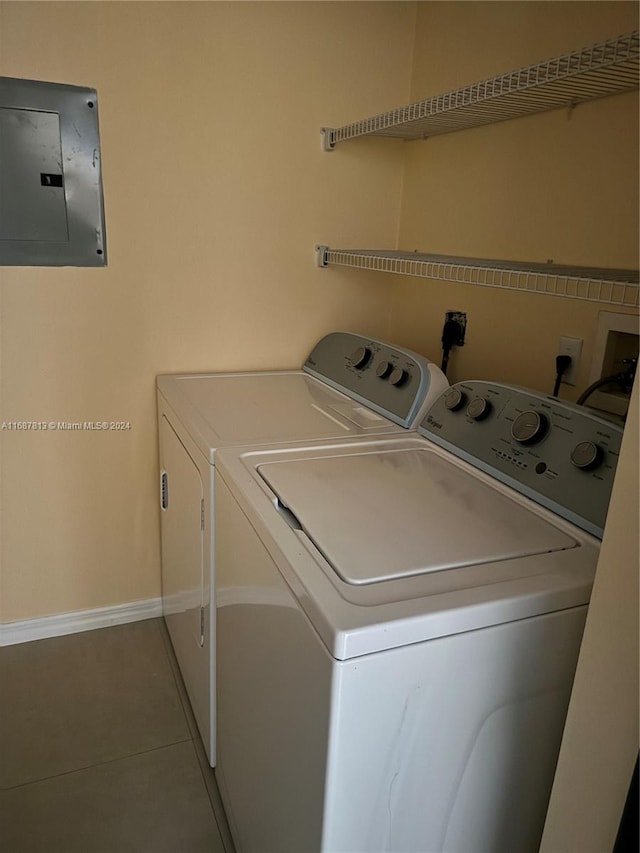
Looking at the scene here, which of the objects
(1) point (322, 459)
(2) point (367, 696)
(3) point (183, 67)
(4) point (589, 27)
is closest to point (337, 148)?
(3) point (183, 67)

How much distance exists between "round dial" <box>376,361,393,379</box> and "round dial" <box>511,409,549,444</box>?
0.51 metres

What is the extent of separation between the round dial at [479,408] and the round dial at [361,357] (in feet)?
1.66

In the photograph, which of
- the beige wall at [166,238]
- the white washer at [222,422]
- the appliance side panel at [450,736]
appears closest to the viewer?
the appliance side panel at [450,736]

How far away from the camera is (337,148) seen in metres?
2.09

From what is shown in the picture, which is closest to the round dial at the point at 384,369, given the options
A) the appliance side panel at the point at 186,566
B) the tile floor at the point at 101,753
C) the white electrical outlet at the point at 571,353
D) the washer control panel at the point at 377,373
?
the washer control panel at the point at 377,373

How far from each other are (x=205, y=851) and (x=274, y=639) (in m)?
0.80

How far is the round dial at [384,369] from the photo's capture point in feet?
5.79

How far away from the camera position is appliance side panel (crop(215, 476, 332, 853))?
2.93 ft

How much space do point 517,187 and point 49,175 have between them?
1302 mm

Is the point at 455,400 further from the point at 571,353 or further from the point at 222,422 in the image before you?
the point at 222,422

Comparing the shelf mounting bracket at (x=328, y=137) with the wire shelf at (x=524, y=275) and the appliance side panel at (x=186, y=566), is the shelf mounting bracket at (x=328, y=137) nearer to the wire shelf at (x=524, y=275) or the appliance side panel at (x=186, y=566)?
the wire shelf at (x=524, y=275)

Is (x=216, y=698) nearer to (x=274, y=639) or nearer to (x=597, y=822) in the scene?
(x=274, y=639)

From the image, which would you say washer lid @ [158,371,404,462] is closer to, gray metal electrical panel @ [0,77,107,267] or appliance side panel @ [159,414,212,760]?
appliance side panel @ [159,414,212,760]

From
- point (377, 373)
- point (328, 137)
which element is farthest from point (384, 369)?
point (328, 137)
